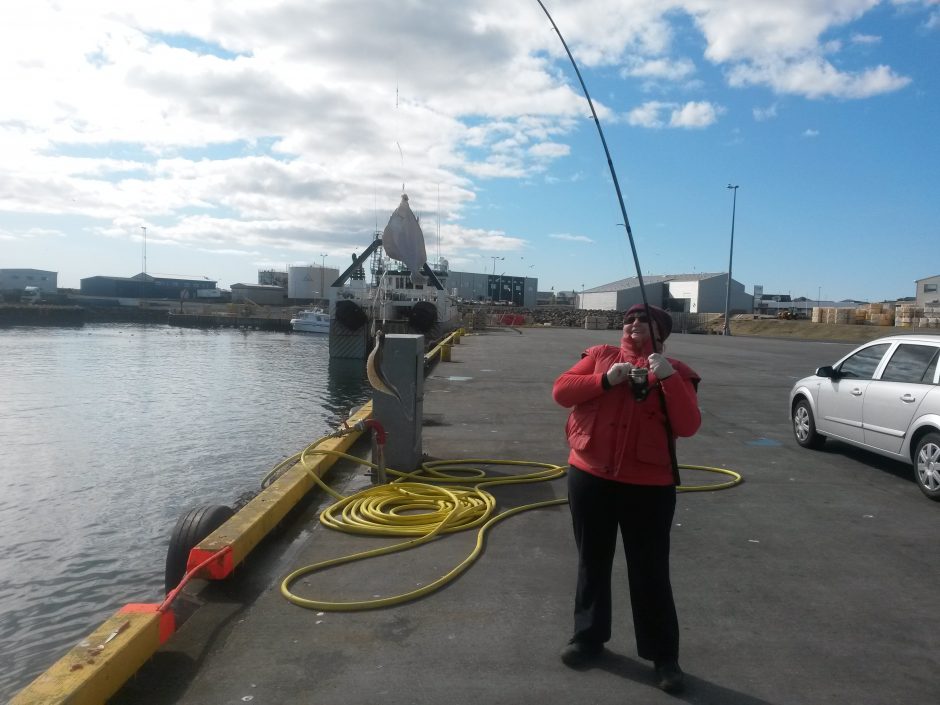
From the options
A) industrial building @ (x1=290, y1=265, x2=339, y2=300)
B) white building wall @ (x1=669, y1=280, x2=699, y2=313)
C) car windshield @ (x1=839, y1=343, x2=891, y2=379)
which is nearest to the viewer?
car windshield @ (x1=839, y1=343, x2=891, y2=379)

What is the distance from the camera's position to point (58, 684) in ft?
11.1

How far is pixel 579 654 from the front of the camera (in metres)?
3.90

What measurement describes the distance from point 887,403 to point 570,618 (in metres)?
5.46

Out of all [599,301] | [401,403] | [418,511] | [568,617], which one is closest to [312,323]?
[599,301]

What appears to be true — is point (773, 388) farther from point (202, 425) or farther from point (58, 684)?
point (58, 684)

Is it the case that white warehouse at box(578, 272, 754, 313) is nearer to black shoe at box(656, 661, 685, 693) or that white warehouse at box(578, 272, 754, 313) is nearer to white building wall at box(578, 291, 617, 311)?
white building wall at box(578, 291, 617, 311)

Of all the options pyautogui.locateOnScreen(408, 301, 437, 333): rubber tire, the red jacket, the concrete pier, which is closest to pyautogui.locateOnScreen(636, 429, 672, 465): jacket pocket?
the red jacket

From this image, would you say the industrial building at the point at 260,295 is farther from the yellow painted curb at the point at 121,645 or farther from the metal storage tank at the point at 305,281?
the yellow painted curb at the point at 121,645

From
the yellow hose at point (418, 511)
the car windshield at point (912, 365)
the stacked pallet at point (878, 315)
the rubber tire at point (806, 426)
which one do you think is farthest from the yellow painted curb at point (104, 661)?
the stacked pallet at point (878, 315)

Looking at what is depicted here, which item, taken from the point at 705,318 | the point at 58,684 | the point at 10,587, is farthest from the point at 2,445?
the point at 705,318

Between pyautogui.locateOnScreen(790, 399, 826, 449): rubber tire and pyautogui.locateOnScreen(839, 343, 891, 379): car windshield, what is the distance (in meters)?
0.86

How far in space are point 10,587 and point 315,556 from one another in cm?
363

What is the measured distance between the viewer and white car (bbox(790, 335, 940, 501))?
750cm

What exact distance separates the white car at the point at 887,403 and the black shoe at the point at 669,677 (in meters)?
4.93
